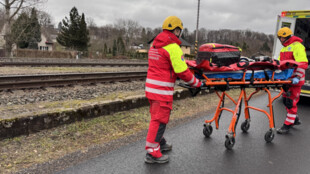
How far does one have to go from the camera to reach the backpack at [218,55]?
3568 millimetres

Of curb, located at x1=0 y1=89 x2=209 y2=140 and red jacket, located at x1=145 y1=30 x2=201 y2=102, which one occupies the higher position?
red jacket, located at x1=145 y1=30 x2=201 y2=102

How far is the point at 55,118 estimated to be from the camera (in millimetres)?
4133

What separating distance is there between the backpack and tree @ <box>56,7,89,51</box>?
1604 inches

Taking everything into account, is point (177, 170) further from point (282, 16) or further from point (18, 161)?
point (282, 16)

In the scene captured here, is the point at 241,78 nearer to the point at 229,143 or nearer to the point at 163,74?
the point at 229,143

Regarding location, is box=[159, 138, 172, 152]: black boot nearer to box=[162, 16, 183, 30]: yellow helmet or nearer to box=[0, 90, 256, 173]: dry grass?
box=[0, 90, 256, 173]: dry grass

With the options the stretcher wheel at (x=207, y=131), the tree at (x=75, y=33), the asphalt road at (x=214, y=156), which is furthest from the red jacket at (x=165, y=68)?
the tree at (x=75, y=33)

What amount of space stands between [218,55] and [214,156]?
160 cm

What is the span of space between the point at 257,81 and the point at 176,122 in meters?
1.91

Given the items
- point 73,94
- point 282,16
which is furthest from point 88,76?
point 282,16

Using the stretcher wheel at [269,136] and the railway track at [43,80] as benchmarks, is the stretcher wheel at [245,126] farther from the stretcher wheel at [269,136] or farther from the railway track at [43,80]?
the railway track at [43,80]

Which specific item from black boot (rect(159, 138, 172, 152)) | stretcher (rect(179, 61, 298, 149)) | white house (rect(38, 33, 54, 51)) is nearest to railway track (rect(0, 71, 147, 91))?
black boot (rect(159, 138, 172, 152))

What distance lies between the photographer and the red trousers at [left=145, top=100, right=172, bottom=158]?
3.26 metres

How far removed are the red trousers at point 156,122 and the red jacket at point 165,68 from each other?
0.10 metres
